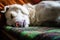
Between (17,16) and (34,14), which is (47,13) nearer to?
(34,14)

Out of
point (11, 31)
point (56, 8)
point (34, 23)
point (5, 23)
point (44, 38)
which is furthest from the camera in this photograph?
point (5, 23)

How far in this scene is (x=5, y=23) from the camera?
4.83ft

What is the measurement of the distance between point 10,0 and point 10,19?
1.20ft

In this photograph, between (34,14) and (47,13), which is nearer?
(47,13)

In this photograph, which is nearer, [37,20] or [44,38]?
[44,38]

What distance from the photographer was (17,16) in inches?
52.6

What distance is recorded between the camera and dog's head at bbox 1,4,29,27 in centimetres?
128

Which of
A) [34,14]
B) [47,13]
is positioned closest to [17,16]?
[34,14]

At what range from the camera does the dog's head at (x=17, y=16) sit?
4.20 feet

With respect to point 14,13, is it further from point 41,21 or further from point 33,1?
point 33,1

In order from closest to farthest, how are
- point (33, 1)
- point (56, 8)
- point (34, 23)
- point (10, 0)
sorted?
point (56, 8) < point (34, 23) < point (10, 0) < point (33, 1)

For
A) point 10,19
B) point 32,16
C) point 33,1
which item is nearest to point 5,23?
point 10,19

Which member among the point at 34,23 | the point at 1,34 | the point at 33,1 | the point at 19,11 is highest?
the point at 33,1

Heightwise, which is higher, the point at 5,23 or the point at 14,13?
the point at 14,13
